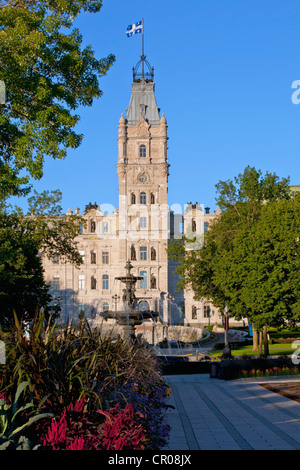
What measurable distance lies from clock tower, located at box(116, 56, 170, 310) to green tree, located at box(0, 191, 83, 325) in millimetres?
36197

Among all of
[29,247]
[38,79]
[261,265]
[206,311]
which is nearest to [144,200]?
[206,311]

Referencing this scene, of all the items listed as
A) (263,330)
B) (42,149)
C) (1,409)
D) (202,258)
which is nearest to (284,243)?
(263,330)

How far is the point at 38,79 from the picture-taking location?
14680mm

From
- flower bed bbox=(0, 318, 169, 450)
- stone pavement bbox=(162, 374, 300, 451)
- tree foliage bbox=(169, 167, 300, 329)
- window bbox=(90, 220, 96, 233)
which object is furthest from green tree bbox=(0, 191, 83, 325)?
window bbox=(90, 220, 96, 233)

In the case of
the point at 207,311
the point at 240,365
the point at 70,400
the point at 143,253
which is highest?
the point at 143,253

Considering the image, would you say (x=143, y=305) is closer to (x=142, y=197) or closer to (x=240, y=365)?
(x=142, y=197)

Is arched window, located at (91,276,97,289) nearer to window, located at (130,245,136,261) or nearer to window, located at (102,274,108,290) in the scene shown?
window, located at (102,274,108,290)

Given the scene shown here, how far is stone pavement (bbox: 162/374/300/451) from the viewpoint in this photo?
12.1m

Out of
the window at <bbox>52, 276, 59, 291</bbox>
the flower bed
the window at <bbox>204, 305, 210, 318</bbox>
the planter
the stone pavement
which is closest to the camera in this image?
the flower bed

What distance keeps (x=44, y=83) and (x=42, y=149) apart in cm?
173

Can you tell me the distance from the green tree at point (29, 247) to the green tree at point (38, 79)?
821 inches

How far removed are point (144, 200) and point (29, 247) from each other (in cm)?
4122

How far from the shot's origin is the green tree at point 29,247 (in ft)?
122

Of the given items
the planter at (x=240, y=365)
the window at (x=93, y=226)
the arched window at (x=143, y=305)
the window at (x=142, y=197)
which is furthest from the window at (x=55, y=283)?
the planter at (x=240, y=365)
